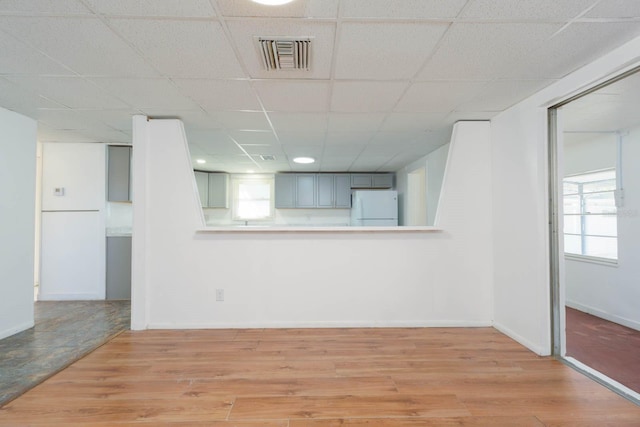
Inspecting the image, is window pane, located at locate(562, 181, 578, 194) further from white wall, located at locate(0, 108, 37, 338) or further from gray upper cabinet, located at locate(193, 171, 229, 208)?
white wall, located at locate(0, 108, 37, 338)

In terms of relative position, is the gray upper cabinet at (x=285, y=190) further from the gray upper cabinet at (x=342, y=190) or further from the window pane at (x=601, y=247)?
the window pane at (x=601, y=247)

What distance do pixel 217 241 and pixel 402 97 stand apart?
220 centimetres

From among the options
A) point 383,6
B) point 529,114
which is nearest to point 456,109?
point 529,114

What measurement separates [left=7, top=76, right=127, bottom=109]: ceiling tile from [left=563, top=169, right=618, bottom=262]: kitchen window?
15.1ft

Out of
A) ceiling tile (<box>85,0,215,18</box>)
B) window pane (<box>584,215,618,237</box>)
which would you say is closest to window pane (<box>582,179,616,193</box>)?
window pane (<box>584,215,618,237</box>)

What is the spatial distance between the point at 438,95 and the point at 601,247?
2950mm

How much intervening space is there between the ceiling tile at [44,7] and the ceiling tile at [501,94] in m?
2.54

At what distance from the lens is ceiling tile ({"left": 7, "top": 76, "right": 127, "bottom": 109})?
2266 mm

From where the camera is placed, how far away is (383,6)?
150cm

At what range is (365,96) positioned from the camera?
100 inches

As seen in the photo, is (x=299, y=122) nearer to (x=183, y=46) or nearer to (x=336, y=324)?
(x=183, y=46)

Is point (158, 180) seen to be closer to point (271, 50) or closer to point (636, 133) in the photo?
point (271, 50)

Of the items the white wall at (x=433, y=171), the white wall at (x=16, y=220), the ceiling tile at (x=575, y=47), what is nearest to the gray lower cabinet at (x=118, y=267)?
the white wall at (x=16, y=220)

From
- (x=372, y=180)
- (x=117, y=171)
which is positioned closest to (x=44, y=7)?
(x=117, y=171)
